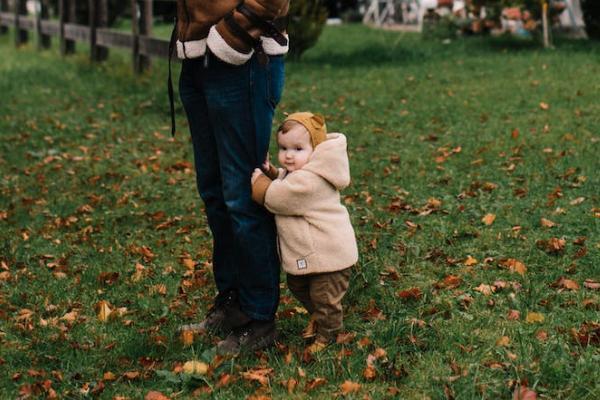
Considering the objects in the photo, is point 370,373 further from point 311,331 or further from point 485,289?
point 485,289

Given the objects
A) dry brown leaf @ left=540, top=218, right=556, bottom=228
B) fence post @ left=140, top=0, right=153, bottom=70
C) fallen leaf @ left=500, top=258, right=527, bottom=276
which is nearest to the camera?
fallen leaf @ left=500, top=258, right=527, bottom=276

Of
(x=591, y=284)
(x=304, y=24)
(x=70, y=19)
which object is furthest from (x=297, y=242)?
(x=70, y=19)

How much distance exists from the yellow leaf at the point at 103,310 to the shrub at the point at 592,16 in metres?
14.5

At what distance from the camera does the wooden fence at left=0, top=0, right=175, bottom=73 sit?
13.9 m

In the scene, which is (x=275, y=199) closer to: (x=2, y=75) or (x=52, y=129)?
(x=52, y=129)

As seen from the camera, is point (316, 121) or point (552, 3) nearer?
point (316, 121)

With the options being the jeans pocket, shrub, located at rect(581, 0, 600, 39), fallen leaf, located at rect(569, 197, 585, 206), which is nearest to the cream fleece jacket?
the jeans pocket

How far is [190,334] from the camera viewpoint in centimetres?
426

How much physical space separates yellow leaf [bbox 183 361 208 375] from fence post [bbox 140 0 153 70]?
1068 cm

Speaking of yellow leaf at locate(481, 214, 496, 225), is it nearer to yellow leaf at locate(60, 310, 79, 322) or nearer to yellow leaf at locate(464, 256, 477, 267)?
yellow leaf at locate(464, 256, 477, 267)

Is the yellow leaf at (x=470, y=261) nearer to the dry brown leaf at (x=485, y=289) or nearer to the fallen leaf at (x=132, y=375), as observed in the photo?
the dry brown leaf at (x=485, y=289)

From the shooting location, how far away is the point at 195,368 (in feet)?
12.7

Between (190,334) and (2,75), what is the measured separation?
13186 millimetres

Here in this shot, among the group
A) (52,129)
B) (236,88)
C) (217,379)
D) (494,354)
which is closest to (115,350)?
(217,379)
